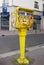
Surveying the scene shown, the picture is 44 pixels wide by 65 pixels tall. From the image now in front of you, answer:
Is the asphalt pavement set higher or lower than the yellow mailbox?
lower

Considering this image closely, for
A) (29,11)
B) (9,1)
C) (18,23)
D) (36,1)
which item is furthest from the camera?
(36,1)

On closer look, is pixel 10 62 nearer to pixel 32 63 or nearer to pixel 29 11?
pixel 32 63

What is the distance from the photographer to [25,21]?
762cm

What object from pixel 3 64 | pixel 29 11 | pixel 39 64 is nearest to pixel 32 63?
pixel 39 64

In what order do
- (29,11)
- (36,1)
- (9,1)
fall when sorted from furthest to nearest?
(36,1) → (9,1) → (29,11)

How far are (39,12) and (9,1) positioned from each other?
28.6 feet

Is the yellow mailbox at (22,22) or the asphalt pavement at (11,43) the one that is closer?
the yellow mailbox at (22,22)

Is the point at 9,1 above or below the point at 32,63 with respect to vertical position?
above

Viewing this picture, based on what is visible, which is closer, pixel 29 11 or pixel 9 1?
pixel 29 11

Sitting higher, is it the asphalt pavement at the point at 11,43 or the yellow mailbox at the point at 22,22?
the yellow mailbox at the point at 22,22

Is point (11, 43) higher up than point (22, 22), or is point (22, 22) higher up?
point (22, 22)

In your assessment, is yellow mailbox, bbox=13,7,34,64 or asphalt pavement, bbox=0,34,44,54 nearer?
yellow mailbox, bbox=13,7,34,64

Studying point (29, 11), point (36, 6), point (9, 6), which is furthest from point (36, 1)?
point (29, 11)

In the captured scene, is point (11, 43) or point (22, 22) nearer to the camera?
point (22, 22)
